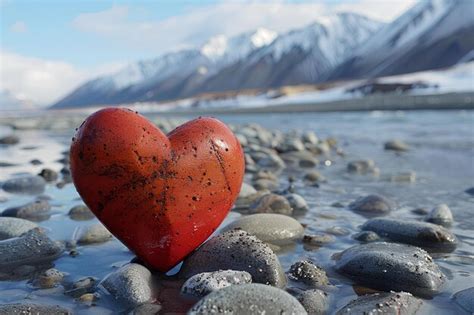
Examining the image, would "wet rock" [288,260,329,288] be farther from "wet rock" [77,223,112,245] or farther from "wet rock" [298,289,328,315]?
"wet rock" [77,223,112,245]

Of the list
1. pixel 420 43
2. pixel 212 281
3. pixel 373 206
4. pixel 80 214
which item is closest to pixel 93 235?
pixel 80 214

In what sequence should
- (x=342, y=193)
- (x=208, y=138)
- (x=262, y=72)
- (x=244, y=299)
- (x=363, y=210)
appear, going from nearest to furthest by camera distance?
(x=244, y=299) → (x=208, y=138) → (x=363, y=210) → (x=342, y=193) → (x=262, y=72)

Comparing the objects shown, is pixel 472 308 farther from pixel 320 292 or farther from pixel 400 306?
pixel 320 292

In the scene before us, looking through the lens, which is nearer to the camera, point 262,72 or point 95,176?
point 95,176

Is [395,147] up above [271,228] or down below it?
below

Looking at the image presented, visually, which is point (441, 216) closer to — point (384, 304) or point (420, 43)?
point (384, 304)

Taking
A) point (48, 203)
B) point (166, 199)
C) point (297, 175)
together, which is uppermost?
point (166, 199)

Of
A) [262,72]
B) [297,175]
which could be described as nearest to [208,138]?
[297,175]

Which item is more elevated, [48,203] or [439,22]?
[439,22]
